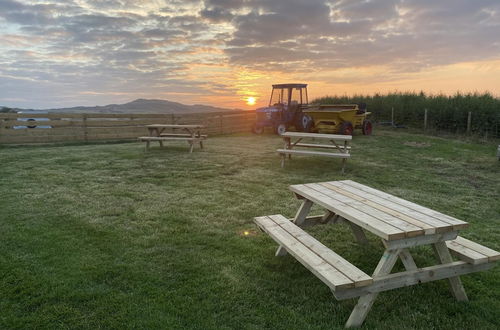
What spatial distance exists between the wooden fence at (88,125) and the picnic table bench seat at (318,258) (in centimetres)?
1218

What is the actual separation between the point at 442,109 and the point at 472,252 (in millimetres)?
15482

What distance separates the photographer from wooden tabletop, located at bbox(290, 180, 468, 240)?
7.39 feet

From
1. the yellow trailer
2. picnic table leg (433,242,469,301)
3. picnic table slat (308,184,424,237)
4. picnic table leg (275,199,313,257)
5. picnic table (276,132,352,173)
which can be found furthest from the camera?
the yellow trailer

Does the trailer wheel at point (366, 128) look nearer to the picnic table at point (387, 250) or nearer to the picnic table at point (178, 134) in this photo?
the picnic table at point (178, 134)

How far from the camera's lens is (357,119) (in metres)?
14.0

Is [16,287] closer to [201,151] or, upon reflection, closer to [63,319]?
[63,319]

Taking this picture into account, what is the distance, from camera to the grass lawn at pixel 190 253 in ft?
7.88

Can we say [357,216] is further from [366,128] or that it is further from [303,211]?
[366,128]

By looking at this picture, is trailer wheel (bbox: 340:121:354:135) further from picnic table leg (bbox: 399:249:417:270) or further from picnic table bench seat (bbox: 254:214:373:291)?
picnic table leg (bbox: 399:249:417:270)

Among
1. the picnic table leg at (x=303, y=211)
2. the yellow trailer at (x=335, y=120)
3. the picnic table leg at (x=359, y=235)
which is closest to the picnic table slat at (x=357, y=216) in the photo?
the picnic table leg at (x=303, y=211)

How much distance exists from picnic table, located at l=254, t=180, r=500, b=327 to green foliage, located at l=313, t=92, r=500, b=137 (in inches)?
534

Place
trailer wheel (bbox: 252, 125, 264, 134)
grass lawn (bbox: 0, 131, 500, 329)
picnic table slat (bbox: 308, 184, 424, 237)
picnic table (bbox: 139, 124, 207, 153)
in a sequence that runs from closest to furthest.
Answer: picnic table slat (bbox: 308, 184, 424, 237)
grass lawn (bbox: 0, 131, 500, 329)
picnic table (bbox: 139, 124, 207, 153)
trailer wheel (bbox: 252, 125, 264, 134)

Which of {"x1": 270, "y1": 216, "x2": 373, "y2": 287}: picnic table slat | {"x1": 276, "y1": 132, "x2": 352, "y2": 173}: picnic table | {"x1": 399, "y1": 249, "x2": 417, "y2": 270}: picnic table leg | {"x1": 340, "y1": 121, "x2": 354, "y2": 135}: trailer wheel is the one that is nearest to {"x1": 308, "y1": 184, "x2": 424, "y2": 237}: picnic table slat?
{"x1": 399, "y1": 249, "x2": 417, "y2": 270}: picnic table leg

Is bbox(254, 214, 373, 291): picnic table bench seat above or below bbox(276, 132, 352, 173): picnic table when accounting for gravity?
below
